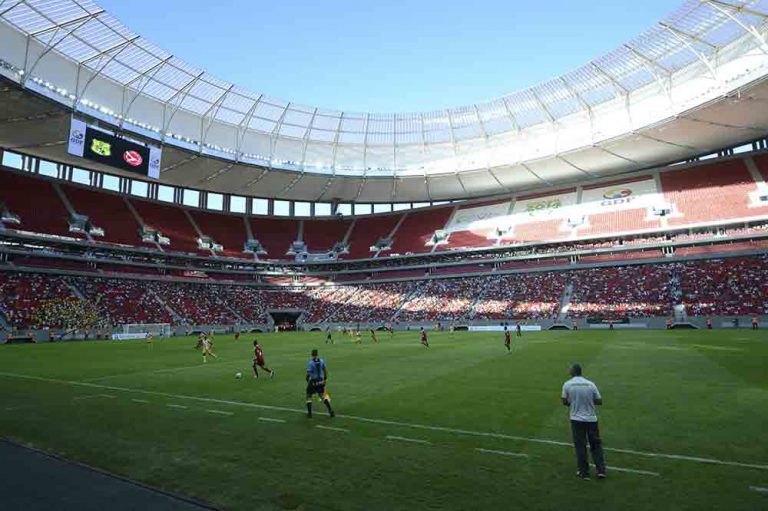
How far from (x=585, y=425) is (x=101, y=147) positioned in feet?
137

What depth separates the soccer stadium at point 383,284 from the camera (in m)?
7.22

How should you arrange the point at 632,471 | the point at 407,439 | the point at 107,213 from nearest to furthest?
the point at 632,471, the point at 407,439, the point at 107,213

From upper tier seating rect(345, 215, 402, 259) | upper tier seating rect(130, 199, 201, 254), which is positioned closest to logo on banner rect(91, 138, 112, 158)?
upper tier seating rect(130, 199, 201, 254)

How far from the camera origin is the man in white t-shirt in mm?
6633

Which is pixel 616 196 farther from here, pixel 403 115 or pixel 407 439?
pixel 407 439

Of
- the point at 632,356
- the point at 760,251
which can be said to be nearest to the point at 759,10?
the point at 760,251

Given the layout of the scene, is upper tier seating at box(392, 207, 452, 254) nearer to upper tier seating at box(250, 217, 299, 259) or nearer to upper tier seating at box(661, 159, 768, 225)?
upper tier seating at box(250, 217, 299, 259)

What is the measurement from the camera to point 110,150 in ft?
122

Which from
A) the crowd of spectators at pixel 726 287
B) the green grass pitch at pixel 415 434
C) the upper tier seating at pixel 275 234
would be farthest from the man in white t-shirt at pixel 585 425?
the upper tier seating at pixel 275 234

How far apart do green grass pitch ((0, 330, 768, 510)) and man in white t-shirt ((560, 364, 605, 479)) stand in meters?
0.33

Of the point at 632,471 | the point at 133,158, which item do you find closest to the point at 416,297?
the point at 133,158

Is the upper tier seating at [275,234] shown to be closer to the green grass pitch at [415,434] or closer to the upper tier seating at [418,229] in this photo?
the upper tier seating at [418,229]

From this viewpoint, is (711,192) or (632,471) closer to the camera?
(632,471)

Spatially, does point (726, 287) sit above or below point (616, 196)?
below
